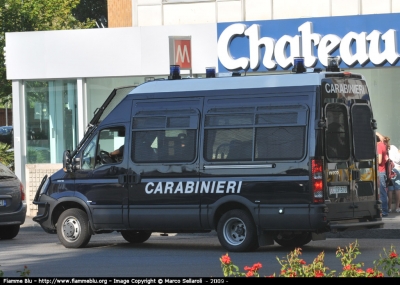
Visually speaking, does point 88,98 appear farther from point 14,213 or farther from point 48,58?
point 14,213

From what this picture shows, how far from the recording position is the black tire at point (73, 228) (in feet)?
48.2

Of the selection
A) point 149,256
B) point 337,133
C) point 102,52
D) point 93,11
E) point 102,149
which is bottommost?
point 149,256

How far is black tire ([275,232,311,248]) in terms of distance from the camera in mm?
14320

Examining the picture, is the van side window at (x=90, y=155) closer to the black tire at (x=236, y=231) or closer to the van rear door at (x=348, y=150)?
the black tire at (x=236, y=231)

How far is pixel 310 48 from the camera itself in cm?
2077

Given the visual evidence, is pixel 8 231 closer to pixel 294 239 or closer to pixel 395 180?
pixel 294 239

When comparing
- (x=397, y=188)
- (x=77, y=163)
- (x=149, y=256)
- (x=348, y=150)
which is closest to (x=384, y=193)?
(x=397, y=188)

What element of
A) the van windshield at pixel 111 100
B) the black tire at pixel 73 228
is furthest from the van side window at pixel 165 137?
the black tire at pixel 73 228

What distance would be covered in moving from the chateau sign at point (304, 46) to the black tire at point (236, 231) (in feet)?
24.2

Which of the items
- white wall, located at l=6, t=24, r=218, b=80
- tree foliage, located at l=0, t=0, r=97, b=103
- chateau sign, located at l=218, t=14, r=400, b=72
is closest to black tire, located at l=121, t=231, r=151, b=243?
chateau sign, located at l=218, t=14, r=400, b=72

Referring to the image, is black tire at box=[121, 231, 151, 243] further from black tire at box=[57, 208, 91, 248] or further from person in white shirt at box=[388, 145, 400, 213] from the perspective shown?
person in white shirt at box=[388, 145, 400, 213]

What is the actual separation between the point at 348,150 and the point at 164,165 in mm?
2671

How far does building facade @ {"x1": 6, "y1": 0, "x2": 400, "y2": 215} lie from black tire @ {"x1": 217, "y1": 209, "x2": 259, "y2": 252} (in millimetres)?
6421

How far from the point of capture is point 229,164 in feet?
44.7
